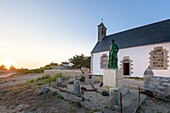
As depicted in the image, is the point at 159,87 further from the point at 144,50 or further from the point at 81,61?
the point at 81,61

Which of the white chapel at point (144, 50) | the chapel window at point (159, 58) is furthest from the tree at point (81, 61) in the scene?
the chapel window at point (159, 58)

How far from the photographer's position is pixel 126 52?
585 inches

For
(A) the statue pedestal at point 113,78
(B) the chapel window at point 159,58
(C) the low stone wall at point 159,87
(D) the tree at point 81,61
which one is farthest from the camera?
(D) the tree at point 81,61

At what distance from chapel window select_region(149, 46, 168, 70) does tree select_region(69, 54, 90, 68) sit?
13.4 metres

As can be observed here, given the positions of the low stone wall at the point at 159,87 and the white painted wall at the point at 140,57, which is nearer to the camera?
the low stone wall at the point at 159,87

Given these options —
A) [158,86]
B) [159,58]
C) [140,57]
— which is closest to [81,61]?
[140,57]

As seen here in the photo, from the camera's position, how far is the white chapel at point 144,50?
1200cm

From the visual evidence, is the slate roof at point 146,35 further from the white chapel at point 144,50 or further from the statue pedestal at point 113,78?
the statue pedestal at point 113,78

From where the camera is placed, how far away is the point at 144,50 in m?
13.3

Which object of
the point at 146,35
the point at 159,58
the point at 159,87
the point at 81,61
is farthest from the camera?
the point at 81,61

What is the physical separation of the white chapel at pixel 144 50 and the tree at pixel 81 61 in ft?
21.3

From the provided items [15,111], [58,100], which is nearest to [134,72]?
[58,100]

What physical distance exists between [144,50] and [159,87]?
24.0 ft

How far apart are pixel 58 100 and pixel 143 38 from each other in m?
12.5
